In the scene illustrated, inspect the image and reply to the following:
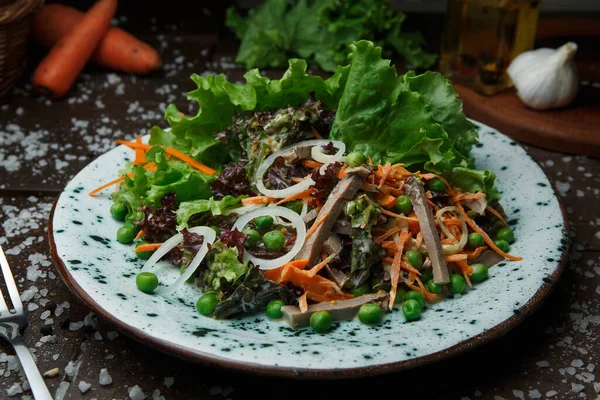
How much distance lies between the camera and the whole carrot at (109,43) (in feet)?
18.3

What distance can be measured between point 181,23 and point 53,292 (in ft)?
13.1

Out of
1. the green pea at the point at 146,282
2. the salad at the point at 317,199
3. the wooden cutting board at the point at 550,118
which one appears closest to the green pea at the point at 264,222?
the salad at the point at 317,199

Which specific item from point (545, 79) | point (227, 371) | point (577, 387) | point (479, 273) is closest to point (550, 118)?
point (545, 79)

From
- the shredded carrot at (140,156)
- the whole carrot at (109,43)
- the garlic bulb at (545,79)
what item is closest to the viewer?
the shredded carrot at (140,156)

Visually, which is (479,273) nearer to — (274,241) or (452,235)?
(452,235)

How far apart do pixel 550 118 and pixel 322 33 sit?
1852 millimetres

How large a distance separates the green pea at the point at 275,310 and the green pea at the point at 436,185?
92 cm

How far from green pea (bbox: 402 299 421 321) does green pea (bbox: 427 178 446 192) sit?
0.65 m

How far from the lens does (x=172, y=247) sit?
3010 mm

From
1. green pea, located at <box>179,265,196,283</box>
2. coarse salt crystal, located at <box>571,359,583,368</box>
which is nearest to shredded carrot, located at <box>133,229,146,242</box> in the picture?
green pea, located at <box>179,265,196,283</box>

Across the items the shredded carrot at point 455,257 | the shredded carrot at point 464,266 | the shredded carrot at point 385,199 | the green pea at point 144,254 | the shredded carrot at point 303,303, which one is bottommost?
the green pea at point 144,254

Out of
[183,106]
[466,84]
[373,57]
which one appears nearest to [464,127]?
[373,57]

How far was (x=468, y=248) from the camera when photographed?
312cm

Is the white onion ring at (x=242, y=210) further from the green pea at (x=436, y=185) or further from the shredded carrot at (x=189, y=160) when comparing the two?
the green pea at (x=436, y=185)
